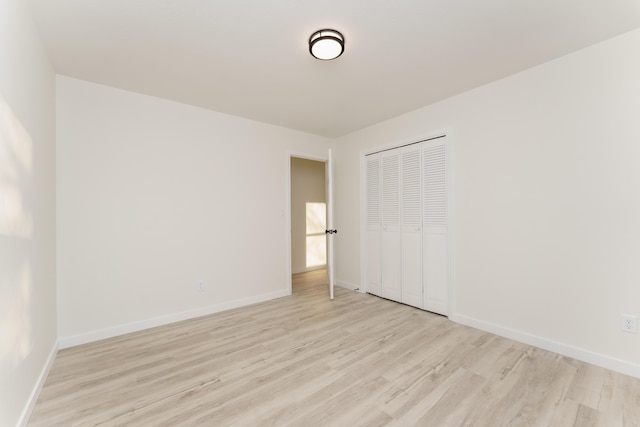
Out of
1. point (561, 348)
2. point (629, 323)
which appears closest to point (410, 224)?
point (561, 348)

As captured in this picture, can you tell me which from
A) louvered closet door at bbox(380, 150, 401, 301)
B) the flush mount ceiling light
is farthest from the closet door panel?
A: the flush mount ceiling light

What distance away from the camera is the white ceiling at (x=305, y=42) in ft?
5.61

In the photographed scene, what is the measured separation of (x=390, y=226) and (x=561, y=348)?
207cm

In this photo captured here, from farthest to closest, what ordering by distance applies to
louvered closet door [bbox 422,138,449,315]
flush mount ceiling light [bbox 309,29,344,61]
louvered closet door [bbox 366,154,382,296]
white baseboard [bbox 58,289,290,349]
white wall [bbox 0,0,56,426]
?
louvered closet door [bbox 366,154,382,296]
louvered closet door [bbox 422,138,449,315]
white baseboard [bbox 58,289,290,349]
flush mount ceiling light [bbox 309,29,344,61]
white wall [bbox 0,0,56,426]

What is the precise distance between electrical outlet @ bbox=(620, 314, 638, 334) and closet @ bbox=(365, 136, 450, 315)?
1.35 metres

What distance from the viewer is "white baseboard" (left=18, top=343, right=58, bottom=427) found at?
152cm

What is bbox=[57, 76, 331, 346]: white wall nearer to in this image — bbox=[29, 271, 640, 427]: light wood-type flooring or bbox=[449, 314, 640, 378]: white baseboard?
bbox=[29, 271, 640, 427]: light wood-type flooring

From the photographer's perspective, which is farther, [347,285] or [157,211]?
[347,285]

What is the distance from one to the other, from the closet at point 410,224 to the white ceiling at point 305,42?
84cm

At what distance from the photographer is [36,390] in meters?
1.75

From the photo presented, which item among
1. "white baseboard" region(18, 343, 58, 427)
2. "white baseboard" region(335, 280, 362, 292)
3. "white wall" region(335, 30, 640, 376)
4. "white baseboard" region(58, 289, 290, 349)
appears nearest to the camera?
"white baseboard" region(18, 343, 58, 427)

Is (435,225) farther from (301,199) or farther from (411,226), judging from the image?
(301,199)

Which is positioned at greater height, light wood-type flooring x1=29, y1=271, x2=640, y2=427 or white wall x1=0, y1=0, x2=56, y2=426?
white wall x1=0, y1=0, x2=56, y2=426

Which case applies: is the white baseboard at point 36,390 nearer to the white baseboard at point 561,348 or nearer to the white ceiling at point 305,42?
the white ceiling at point 305,42
